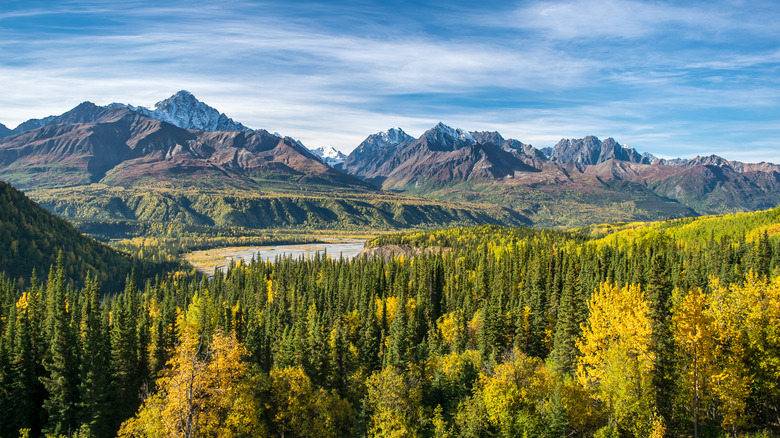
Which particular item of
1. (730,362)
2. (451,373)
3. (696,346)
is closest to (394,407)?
(451,373)

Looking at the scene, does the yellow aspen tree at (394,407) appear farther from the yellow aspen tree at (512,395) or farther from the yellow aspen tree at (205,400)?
the yellow aspen tree at (205,400)

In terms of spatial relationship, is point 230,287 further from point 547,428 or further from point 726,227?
point 726,227

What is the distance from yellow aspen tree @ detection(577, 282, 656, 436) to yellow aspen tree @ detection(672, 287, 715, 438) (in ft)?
10.8

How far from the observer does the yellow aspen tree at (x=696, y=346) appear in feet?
136

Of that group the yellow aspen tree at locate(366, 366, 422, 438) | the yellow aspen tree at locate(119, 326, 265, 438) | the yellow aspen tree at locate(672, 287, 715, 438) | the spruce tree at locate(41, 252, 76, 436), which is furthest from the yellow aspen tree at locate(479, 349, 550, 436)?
the spruce tree at locate(41, 252, 76, 436)

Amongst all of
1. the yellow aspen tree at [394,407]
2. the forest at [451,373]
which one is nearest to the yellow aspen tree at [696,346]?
the forest at [451,373]

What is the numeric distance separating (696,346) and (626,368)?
23.3 feet

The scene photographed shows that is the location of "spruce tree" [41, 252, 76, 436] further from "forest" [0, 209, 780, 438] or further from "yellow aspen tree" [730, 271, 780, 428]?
"yellow aspen tree" [730, 271, 780, 428]

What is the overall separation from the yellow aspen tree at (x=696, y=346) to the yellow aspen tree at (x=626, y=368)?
10.8 ft

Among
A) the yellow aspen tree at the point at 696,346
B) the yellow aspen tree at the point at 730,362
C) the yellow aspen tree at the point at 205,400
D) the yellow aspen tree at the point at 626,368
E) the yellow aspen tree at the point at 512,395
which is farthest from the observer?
the yellow aspen tree at the point at 512,395

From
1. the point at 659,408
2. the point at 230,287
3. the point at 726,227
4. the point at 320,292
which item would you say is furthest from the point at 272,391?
the point at 726,227

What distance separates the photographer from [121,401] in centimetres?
6931

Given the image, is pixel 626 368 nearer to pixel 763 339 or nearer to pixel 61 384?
pixel 763 339

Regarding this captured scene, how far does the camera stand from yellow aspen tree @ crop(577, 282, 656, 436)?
4538cm
